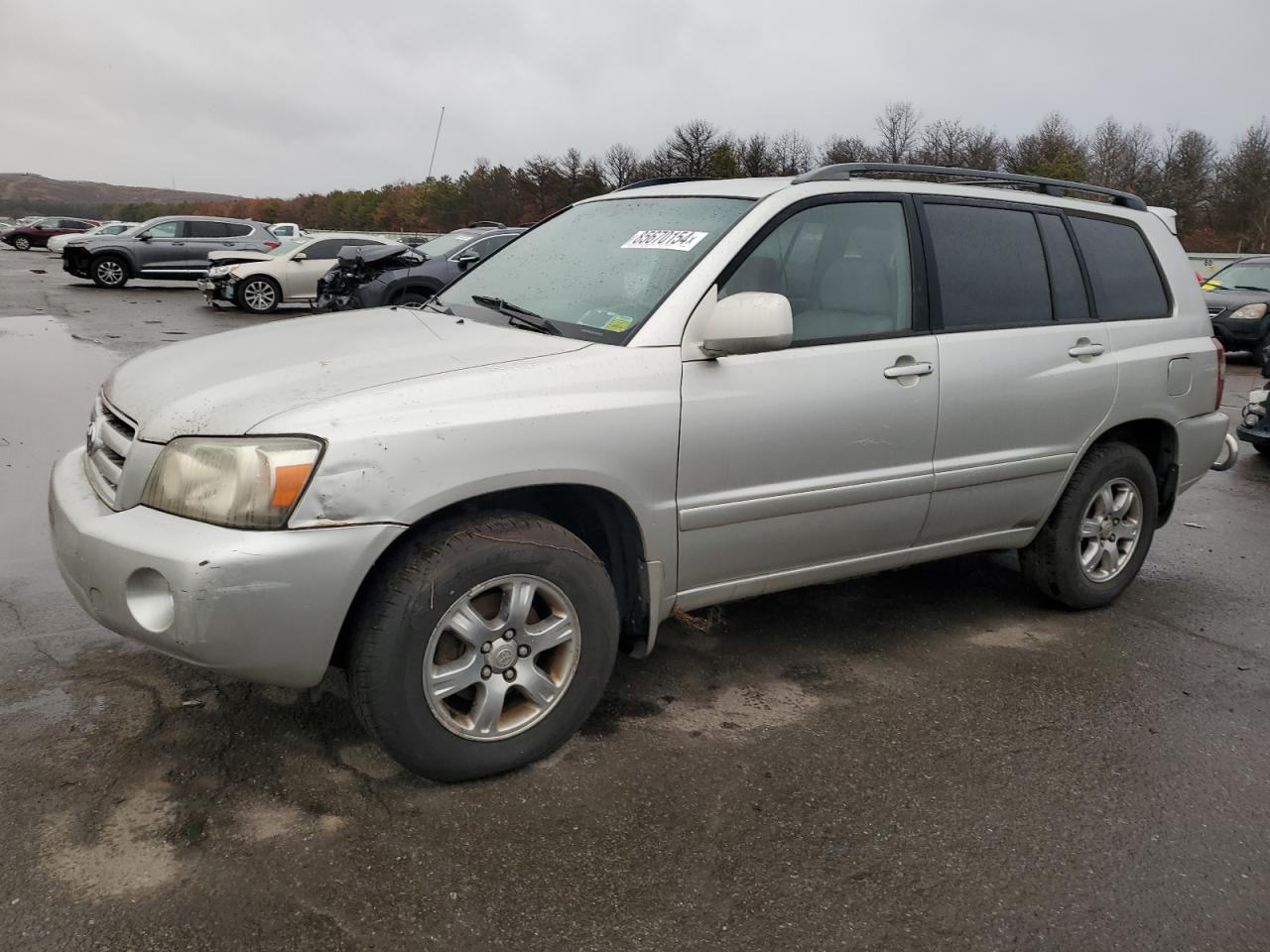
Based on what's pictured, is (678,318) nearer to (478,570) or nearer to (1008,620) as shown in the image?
(478,570)

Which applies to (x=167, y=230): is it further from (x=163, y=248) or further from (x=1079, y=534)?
(x=1079, y=534)

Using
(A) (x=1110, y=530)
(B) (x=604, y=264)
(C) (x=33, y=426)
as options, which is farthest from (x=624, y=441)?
(C) (x=33, y=426)

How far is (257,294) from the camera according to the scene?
1802 cm

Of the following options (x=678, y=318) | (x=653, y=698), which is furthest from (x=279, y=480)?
(x=653, y=698)

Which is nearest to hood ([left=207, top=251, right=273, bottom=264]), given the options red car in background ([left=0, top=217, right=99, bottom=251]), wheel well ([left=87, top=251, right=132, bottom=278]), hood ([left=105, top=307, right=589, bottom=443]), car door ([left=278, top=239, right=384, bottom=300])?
car door ([left=278, top=239, right=384, bottom=300])

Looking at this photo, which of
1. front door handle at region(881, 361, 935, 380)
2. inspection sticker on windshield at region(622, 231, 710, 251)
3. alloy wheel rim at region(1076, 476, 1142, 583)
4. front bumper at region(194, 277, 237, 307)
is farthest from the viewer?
front bumper at region(194, 277, 237, 307)

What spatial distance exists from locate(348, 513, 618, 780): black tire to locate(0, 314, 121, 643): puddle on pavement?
1.92 m

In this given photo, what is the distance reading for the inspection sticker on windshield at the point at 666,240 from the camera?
3.46 m

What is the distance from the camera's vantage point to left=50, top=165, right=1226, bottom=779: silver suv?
8.55ft

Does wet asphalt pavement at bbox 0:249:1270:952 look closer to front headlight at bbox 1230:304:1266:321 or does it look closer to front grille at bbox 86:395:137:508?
front grille at bbox 86:395:137:508

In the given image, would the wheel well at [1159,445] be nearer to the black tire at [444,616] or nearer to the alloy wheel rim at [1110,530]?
the alloy wheel rim at [1110,530]

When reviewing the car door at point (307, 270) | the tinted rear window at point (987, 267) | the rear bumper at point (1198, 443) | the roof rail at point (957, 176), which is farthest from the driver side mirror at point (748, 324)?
the car door at point (307, 270)

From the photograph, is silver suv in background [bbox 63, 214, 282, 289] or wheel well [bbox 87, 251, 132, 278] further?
silver suv in background [bbox 63, 214, 282, 289]

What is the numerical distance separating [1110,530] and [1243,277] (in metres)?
13.4
